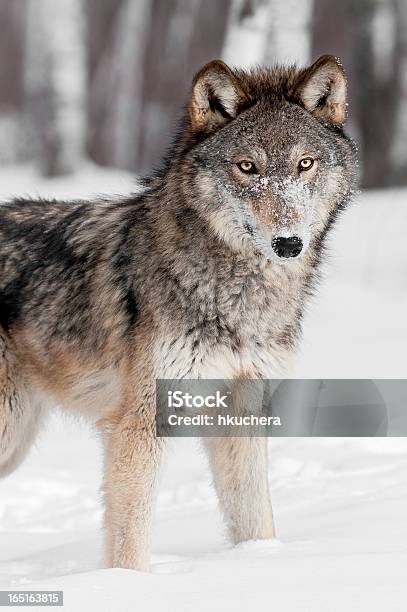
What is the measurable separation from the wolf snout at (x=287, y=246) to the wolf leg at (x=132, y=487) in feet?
3.06

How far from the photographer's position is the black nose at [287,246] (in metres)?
4.14

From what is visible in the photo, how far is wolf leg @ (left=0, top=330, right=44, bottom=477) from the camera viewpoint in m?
5.06

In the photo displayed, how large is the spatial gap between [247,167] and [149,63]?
852 inches

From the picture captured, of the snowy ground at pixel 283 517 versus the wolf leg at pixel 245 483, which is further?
the wolf leg at pixel 245 483

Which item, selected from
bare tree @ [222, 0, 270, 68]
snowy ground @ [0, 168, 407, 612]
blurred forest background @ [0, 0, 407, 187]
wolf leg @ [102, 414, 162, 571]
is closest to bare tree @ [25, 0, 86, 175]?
blurred forest background @ [0, 0, 407, 187]

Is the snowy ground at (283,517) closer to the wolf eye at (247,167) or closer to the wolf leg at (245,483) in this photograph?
the wolf leg at (245,483)

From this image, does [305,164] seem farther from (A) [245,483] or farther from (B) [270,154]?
(A) [245,483]

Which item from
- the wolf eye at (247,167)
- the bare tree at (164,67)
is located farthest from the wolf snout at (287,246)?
the bare tree at (164,67)

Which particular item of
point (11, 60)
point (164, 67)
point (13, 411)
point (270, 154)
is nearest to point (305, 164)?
point (270, 154)

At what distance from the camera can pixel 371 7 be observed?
1580 cm

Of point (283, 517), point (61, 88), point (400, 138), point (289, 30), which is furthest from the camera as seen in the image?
point (61, 88)

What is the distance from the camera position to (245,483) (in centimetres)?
503

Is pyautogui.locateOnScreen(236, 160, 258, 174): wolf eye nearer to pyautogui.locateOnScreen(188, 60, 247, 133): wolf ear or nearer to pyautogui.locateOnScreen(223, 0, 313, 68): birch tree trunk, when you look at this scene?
pyautogui.locateOnScreen(188, 60, 247, 133): wolf ear

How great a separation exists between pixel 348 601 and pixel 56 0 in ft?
43.4
